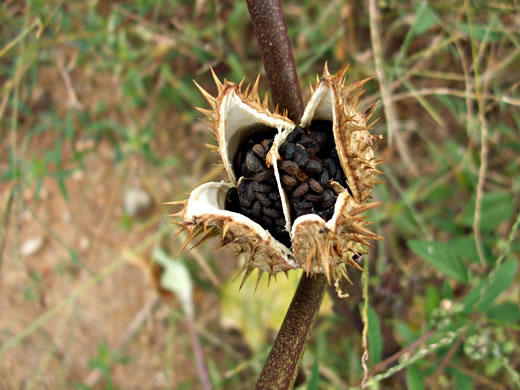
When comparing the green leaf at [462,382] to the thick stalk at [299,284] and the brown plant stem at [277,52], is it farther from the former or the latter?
the brown plant stem at [277,52]

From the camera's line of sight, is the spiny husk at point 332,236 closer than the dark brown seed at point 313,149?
Yes

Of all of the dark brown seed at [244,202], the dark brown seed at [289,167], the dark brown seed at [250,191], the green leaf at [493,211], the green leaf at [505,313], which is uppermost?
the dark brown seed at [289,167]

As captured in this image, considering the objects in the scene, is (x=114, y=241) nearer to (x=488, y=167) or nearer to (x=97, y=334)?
(x=97, y=334)

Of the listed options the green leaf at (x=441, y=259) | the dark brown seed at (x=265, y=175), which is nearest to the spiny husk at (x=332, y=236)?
the dark brown seed at (x=265, y=175)

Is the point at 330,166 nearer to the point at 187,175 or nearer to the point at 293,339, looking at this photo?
the point at 293,339

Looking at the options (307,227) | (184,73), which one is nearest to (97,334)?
(184,73)

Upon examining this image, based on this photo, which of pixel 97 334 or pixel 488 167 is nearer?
pixel 488 167
